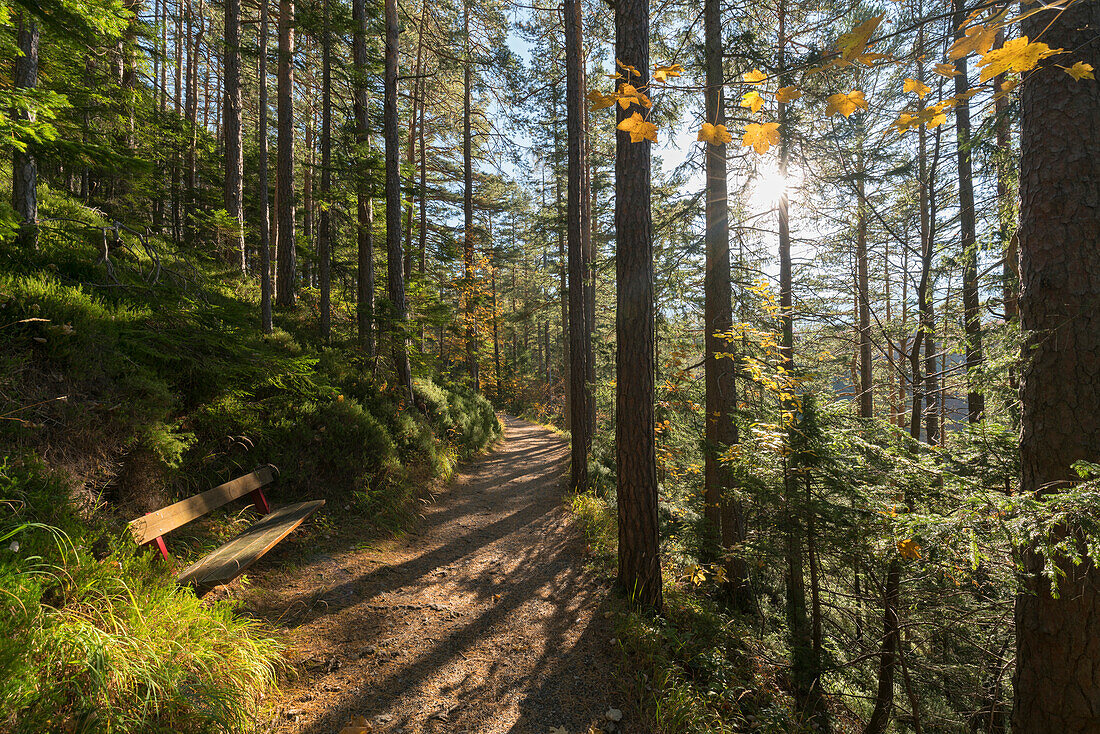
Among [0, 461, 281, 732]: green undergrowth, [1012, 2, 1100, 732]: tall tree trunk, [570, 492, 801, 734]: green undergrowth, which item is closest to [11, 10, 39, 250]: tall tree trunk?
[0, 461, 281, 732]: green undergrowth

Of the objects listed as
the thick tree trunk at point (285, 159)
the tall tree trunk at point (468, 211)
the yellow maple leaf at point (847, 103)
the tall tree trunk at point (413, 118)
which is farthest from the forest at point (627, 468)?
the tall tree trunk at point (468, 211)

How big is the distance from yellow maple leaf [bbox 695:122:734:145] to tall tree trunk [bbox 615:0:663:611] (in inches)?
80.2

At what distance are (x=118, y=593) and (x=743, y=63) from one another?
898 centimetres

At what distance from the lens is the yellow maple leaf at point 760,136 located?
1.79 metres

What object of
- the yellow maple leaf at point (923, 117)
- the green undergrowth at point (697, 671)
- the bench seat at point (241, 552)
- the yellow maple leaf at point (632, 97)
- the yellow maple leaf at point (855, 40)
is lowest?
the green undergrowth at point (697, 671)

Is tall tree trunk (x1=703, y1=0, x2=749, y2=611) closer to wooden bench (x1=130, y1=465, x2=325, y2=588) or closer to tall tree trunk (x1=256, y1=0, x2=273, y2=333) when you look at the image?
wooden bench (x1=130, y1=465, x2=325, y2=588)

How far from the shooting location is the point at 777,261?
945 centimetres

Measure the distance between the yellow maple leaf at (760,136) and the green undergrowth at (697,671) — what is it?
11.5 ft

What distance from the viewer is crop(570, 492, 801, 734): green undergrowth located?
290 centimetres

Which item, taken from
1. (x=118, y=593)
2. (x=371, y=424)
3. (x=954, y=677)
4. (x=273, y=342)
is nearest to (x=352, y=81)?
(x=273, y=342)

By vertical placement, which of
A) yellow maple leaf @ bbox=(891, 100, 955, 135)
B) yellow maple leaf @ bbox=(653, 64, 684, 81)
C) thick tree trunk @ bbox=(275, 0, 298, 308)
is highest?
thick tree trunk @ bbox=(275, 0, 298, 308)

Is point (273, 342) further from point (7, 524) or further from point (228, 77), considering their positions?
point (228, 77)

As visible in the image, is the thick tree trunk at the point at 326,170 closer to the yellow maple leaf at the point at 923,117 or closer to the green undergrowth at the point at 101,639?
the green undergrowth at the point at 101,639

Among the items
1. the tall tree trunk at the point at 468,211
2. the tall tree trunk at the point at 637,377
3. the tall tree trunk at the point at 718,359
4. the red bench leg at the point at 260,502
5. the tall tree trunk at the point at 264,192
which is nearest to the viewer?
the tall tree trunk at the point at 637,377
